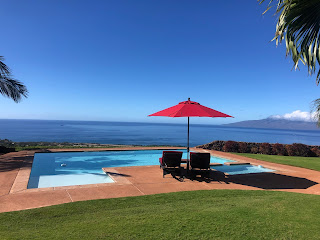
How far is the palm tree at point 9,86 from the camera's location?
45.0 feet

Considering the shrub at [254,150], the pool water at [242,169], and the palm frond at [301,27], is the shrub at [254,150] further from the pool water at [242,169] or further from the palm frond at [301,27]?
the palm frond at [301,27]

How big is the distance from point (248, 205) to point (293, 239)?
142 cm

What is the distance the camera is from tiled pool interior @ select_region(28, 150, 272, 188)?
7.70 meters

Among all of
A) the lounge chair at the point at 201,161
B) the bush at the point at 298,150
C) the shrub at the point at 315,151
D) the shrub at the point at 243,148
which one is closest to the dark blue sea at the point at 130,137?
the shrub at the point at 243,148

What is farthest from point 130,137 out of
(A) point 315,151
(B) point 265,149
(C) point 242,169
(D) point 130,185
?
(D) point 130,185

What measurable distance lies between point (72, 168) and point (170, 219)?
7707 mm

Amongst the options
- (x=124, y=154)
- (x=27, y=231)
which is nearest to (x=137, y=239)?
(x=27, y=231)

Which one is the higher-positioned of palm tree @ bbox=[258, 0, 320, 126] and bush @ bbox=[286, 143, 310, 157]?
palm tree @ bbox=[258, 0, 320, 126]

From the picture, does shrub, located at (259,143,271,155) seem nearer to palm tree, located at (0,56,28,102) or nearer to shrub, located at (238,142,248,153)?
shrub, located at (238,142,248,153)

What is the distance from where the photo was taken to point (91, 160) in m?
12.2

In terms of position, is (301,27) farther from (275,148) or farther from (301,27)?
(275,148)

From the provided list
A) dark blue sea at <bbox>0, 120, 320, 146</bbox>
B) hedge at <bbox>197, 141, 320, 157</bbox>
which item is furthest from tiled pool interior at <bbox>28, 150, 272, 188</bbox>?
dark blue sea at <bbox>0, 120, 320, 146</bbox>

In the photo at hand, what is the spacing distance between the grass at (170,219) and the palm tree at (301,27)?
2.88 m

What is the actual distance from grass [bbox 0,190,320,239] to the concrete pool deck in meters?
0.78
